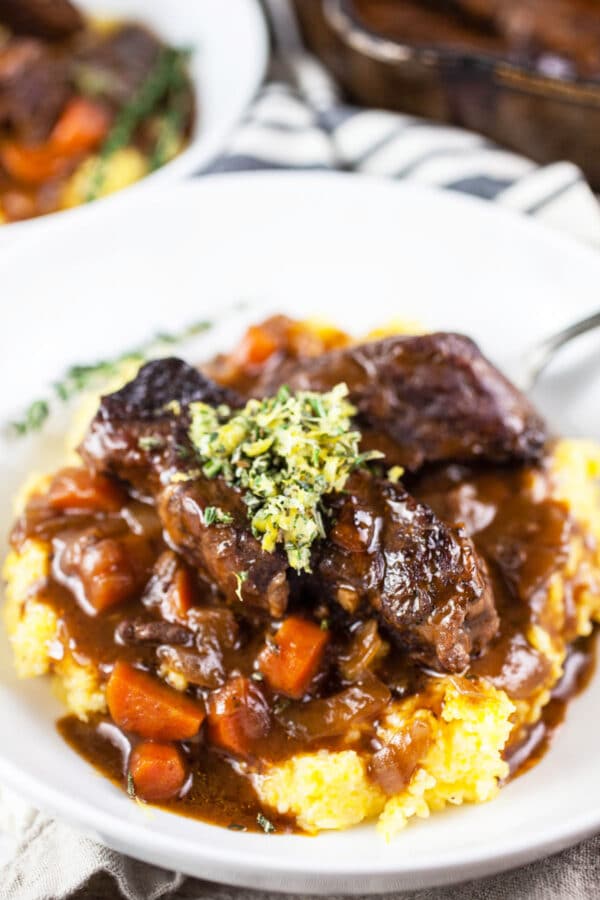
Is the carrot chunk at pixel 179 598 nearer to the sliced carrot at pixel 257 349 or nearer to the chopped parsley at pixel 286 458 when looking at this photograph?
the chopped parsley at pixel 286 458

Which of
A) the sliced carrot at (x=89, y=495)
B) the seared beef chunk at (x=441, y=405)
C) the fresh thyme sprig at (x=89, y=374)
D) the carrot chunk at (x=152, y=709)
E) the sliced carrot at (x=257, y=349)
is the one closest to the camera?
the carrot chunk at (x=152, y=709)

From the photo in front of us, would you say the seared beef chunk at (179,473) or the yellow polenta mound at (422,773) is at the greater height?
the seared beef chunk at (179,473)

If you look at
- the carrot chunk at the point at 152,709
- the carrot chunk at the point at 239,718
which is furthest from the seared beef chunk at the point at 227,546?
the carrot chunk at the point at 152,709

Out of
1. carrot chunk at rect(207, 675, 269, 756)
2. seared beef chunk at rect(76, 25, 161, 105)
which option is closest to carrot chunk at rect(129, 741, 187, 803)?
carrot chunk at rect(207, 675, 269, 756)

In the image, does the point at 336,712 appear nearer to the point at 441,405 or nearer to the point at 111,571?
the point at 111,571

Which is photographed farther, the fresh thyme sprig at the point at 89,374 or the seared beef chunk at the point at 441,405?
the fresh thyme sprig at the point at 89,374

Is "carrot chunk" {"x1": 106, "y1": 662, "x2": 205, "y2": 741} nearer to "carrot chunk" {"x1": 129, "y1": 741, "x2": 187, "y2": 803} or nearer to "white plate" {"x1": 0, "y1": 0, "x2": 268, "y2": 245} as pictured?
"carrot chunk" {"x1": 129, "y1": 741, "x2": 187, "y2": 803}

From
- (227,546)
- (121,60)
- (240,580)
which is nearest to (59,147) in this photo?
(121,60)
